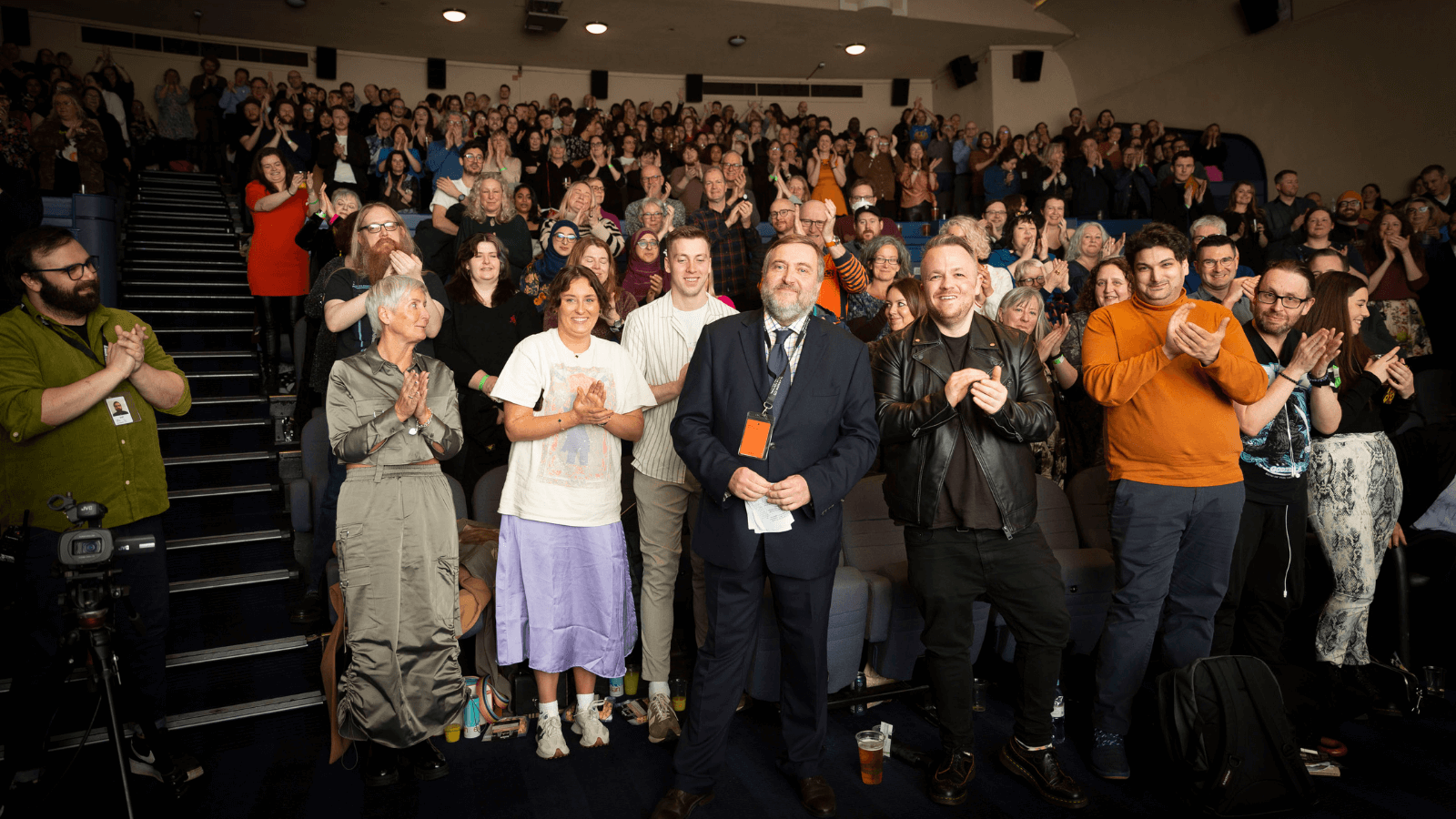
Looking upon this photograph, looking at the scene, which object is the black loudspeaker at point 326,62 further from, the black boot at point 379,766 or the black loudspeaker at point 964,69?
the black boot at point 379,766

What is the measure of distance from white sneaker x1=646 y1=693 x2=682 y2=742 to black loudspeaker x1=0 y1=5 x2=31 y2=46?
1198 centimetres

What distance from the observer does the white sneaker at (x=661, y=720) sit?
2.61m

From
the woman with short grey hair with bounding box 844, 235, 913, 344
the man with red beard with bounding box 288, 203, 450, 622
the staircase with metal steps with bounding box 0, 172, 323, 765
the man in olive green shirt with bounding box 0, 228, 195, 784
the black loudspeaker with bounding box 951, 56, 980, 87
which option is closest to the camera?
the man in olive green shirt with bounding box 0, 228, 195, 784

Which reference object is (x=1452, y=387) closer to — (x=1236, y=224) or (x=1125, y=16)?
(x=1236, y=224)

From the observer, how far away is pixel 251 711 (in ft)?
8.68

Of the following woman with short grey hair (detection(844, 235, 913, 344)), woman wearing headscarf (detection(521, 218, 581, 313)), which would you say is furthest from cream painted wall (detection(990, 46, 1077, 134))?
woman wearing headscarf (detection(521, 218, 581, 313))

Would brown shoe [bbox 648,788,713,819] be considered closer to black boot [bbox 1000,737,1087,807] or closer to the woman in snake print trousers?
black boot [bbox 1000,737,1087,807]

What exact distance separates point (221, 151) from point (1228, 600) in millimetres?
9512

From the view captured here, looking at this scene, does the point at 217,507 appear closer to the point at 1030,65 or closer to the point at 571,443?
the point at 571,443

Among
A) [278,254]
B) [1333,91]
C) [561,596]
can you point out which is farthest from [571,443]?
[1333,91]

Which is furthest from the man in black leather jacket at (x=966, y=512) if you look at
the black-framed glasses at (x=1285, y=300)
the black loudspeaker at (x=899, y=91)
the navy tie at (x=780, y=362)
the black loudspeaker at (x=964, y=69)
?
the black loudspeaker at (x=899, y=91)

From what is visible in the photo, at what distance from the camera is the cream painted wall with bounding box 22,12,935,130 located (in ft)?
33.6

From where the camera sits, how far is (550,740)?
2529 mm

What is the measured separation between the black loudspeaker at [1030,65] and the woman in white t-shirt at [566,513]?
38.7 ft
